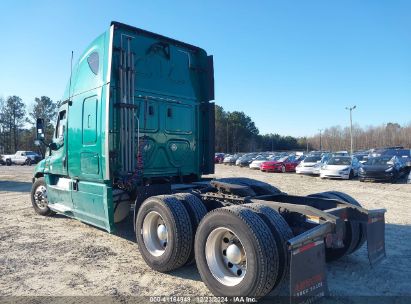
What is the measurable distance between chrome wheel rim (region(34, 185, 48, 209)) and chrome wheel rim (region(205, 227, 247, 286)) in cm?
599

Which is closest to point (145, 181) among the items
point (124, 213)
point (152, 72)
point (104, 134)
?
point (124, 213)

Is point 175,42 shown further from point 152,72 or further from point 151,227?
point 151,227

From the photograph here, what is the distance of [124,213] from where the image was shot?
635cm

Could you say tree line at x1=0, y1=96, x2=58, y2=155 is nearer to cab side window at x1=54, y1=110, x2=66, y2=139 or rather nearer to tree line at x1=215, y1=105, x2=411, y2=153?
tree line at x1=215, y1=105, x2=411, y2=153

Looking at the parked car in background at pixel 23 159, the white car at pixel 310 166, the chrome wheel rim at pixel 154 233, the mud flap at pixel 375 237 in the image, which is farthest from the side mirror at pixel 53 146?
the parked car in background at pixel 23 159

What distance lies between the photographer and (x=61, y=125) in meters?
7.90

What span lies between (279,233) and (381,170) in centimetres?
1789

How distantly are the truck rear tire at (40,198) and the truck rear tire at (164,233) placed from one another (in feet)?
15.0

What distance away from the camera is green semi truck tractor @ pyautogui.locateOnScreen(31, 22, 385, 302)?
378 centimetres

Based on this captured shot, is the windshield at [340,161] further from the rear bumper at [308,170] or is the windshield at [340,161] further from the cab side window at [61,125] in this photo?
the cab side window at [61,125]

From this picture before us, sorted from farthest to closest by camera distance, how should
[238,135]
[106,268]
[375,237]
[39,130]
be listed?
[238,135], [39,130], [106,268], [375,237]

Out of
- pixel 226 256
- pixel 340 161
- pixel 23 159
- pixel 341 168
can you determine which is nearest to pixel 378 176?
pixel 341 168

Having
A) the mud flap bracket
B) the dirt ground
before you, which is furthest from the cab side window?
the mud flap bracket

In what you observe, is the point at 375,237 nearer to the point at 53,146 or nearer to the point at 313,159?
the point at 53,146
